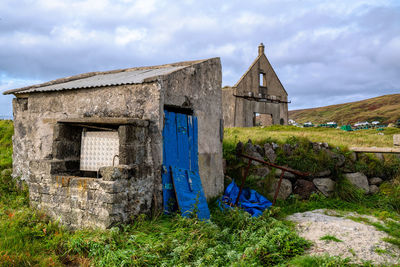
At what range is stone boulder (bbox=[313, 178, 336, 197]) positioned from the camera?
8516mm

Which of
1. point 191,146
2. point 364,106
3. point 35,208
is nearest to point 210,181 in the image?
point 191,146

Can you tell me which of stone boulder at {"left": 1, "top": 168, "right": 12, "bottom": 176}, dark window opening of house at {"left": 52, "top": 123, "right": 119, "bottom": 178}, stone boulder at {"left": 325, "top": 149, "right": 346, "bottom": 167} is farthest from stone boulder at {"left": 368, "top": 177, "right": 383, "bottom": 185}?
stone boulder at {"left": 1, "top": 168, "right": 12, "bottom": 176}

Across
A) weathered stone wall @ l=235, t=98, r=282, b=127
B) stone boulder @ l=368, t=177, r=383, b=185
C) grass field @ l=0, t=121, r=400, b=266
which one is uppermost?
weathered stone wall @ l=235, t=98, r=282, b=127

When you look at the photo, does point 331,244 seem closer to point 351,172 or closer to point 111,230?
point 111,230

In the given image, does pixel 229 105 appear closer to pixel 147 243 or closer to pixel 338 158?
pixel 338 158

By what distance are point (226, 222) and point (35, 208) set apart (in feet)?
12.1

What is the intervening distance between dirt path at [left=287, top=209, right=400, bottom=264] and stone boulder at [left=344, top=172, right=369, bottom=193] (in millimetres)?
1851

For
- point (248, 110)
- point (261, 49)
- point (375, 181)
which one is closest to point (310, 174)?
point (375, 181)

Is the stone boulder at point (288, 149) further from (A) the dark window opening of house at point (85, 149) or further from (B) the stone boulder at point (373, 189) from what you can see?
(A) the dark window opening of house at point (85, 149)

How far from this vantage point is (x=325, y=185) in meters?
8.56

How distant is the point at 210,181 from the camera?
23.9 feet

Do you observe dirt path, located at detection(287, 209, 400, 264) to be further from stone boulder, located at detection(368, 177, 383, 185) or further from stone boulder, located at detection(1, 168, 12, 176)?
stone boulder, located at detection(1, 168, 12, 176)

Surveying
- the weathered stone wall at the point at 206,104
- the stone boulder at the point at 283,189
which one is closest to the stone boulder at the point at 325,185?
the stone boulder at the point at 283,189

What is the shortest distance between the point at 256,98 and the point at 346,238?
42.3 ft
